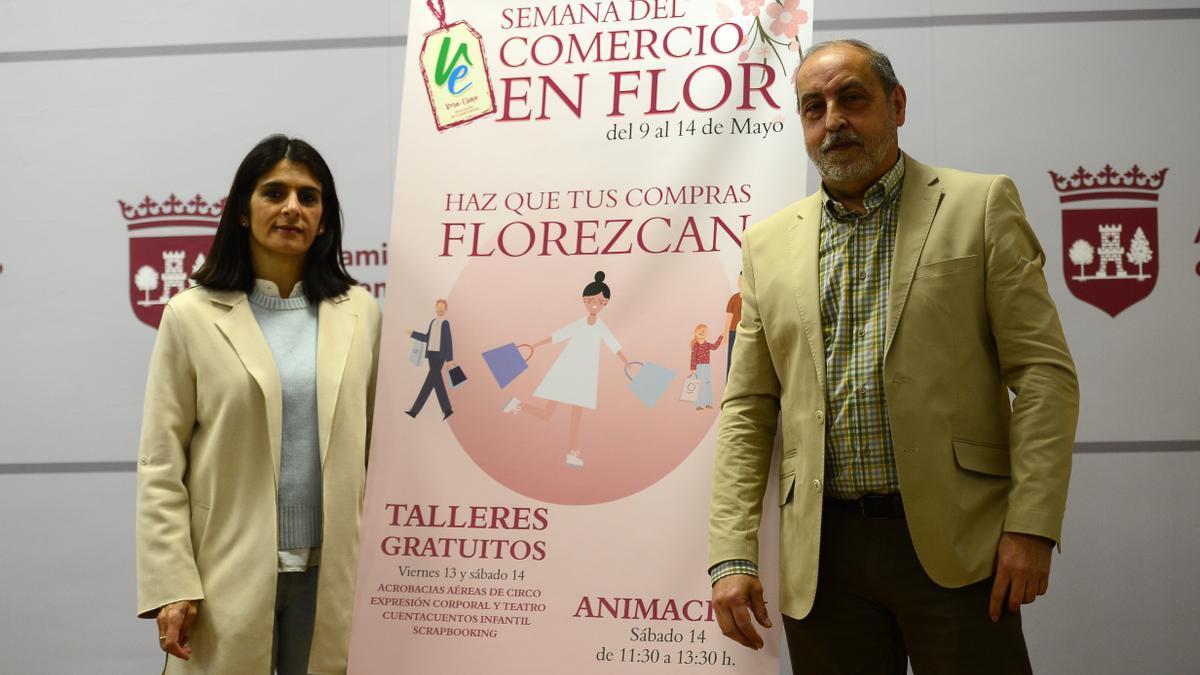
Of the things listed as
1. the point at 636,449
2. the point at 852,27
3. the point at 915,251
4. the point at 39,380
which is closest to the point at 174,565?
the point at 636,449

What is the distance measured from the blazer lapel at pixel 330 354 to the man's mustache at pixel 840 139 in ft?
3.98

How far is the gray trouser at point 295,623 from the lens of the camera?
7.86 feet

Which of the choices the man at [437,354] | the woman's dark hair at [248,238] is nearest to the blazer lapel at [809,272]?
the man at [437,354]

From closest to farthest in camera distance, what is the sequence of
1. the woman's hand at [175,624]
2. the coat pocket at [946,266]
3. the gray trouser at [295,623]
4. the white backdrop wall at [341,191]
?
the coat pocket at [946,266], the woman's hand at [175,624], the gray trouser at [295,623], the white backdrop wall at [341,191]

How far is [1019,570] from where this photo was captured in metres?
1.85

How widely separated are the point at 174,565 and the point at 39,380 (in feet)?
4.82

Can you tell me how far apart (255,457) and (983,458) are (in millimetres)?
1555

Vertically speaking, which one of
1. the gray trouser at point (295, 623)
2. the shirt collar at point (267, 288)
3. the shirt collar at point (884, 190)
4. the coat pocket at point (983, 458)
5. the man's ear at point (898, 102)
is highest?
the man's ear at point (898, 102)

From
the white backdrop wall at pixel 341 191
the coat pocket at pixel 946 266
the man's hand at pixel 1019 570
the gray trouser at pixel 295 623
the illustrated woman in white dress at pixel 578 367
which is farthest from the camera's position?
the white backdrop wall at pixel 341 191

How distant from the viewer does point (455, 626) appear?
248cm

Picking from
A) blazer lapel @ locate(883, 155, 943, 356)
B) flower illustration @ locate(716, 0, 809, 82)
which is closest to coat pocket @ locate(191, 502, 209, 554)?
blazer lapel @ locate(883, 155, 943, 356)

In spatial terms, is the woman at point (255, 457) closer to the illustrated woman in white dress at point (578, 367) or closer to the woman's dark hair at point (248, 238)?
the woman's dark hair at point (248, 238)

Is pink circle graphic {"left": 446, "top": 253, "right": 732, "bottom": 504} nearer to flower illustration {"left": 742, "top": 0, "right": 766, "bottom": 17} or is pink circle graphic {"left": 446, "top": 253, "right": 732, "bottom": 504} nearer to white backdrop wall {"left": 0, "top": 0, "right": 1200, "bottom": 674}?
flower illustration {"left": 742, "top": 0, "right": 766, "bottom": 17}

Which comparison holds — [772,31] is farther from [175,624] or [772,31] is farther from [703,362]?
[175,624]
